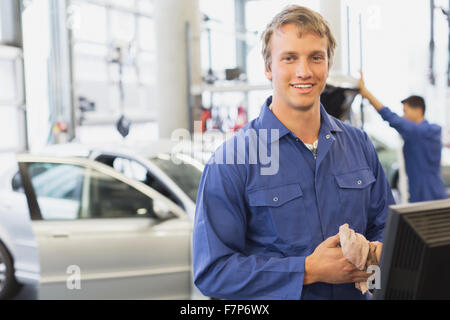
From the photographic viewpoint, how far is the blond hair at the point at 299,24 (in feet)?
4.04

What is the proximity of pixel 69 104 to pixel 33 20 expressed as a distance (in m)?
1.01

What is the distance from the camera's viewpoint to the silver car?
9.27 feet

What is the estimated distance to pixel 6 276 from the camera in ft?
11.7

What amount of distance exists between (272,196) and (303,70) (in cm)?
29

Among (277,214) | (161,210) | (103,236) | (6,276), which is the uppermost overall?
(277,214)

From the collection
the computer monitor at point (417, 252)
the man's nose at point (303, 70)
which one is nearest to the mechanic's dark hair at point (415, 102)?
the man's nose at point (303, 70)

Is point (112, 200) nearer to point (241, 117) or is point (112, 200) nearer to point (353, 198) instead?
point (353, 198)

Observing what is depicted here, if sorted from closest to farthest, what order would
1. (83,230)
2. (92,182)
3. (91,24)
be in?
(83,230) → (92,182) → (91,24)

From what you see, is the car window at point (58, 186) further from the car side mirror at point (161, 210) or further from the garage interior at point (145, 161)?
the car side mirror at point (161, 210)

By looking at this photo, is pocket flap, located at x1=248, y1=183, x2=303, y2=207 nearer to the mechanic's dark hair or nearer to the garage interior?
the garage interior

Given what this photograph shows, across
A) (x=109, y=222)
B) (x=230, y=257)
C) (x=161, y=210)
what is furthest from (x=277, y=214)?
(x=109, y=222)

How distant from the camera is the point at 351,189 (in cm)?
130
